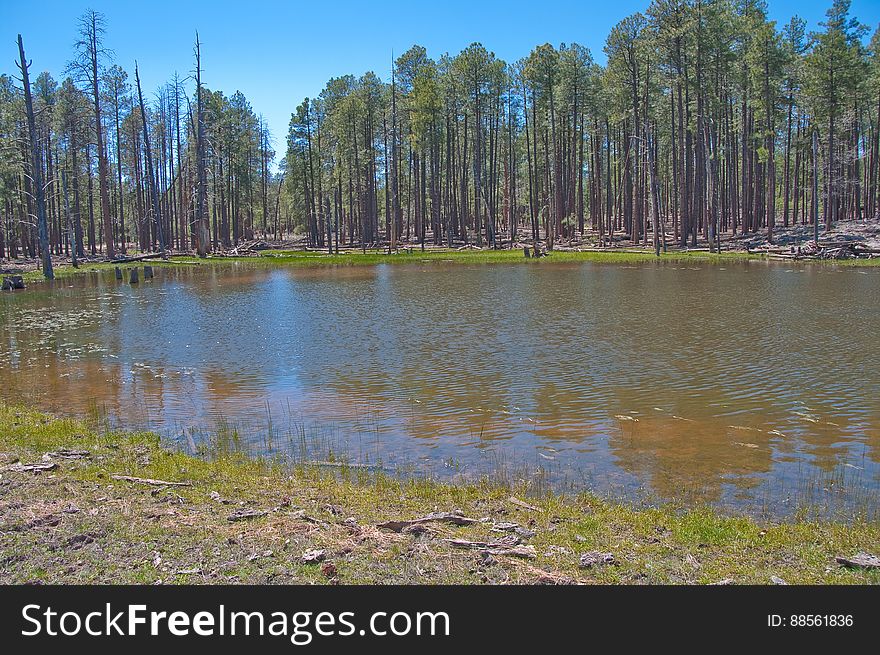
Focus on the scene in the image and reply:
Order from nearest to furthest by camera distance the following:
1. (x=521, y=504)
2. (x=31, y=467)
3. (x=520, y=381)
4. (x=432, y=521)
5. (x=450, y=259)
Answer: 1. (x=432, y=521)
2. (x=521, y=504)
3. (x=31, y=467)
4. (x=520, y=381)
5. (x=450, y=259)

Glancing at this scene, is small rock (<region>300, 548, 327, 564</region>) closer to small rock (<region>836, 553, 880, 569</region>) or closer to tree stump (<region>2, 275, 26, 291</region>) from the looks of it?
small rock (<region>836, 553, 880, 569</region>)

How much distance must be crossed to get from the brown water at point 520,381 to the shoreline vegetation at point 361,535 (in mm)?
996

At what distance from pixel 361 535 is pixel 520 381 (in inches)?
276

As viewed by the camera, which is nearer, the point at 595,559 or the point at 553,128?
the point at 595,559

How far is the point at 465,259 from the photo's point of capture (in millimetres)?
45500

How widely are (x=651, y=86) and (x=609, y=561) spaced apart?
51.6 meters

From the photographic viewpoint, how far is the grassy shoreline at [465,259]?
38844 millimetres

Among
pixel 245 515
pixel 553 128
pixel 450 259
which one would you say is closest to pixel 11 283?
pixel 450 259

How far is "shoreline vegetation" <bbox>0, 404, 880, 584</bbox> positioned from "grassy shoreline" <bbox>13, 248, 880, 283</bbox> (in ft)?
113

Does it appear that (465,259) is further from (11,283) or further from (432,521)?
(432,521)

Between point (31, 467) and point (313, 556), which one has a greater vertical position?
point (31, 467)

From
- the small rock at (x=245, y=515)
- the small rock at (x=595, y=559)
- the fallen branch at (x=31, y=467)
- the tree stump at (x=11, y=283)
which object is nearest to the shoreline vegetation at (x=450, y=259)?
the tree stump at (x=11, y=283)

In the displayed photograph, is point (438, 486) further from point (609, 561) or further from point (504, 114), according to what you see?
point (504, 114)

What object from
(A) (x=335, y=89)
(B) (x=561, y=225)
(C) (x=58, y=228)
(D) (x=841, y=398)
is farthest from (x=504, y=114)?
(D) (x=841, y=398)
